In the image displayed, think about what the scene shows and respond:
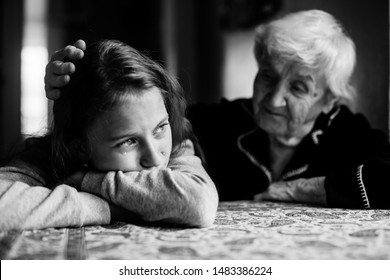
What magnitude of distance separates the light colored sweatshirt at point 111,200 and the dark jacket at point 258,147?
62 centimetres

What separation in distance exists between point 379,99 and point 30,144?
1344mm

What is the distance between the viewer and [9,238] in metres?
0.97

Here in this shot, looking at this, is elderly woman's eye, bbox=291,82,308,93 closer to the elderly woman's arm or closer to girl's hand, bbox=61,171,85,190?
the elderly woman's arm

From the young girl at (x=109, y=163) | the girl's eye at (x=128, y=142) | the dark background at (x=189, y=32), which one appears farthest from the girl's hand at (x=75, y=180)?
the dark background at (x=189, y=32)

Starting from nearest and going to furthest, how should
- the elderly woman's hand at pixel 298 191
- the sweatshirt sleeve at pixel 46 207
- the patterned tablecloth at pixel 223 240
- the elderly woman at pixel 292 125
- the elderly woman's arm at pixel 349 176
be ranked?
Result: the patterned tablecloth at pixel 223 240, the sweatshirt sleeve at pixel 46 207, the elderly woman's arm at pixel 349 176, the elderly woman's hand at pixel 298 191, the elderly woman at pixel 292 125

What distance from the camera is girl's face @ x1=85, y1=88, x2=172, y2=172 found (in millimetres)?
1142

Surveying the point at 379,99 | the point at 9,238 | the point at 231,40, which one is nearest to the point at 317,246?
the point at 9,238

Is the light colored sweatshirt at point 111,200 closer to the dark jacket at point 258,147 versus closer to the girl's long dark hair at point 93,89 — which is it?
the girl's long dark hair at point 93,89

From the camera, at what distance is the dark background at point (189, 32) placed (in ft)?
6.77

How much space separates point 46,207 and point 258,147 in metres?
0.90

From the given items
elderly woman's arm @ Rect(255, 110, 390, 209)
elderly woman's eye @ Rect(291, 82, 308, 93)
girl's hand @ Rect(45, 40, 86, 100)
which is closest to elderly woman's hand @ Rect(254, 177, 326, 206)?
elderly woman's arm @ Rect(255, 110, 390, 209)

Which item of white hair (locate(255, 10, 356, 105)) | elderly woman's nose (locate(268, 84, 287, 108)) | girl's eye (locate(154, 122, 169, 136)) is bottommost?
girl's eye (locate(154, 122, 169, 136))

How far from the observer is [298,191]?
160 cm

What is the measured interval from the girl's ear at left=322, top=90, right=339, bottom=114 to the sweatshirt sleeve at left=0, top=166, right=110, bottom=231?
0.94 metres
